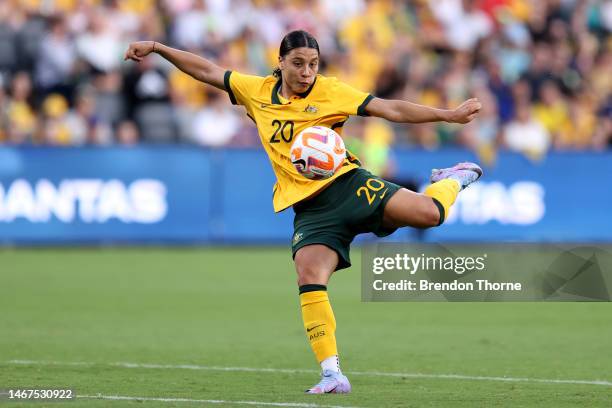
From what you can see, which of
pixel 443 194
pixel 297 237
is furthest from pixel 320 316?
pixel 443 194

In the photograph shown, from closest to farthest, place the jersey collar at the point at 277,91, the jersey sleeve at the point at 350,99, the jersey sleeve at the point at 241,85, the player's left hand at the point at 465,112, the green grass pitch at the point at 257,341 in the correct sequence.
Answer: the player's left hand at the point at 465,112, the green grass pitch at the point at 257,341, the jersey sleeve at the point at 350,99, the jersey collar at the point at 277,91, the jersey sleeve at the point at 241,85

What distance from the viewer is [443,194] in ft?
28.1

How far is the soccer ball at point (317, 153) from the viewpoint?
821 centimetres

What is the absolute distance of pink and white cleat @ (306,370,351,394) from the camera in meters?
8.06

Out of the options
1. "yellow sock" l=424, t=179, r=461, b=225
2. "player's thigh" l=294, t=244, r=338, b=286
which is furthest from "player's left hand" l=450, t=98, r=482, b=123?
"player's thigh" l=294, t=244, r=338, b=286

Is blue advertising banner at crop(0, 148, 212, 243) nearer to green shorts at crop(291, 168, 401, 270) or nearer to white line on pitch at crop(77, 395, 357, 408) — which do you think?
green shorts at crop(291, 168, 401, 270)

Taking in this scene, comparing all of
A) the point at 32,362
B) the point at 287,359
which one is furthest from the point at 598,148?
the point at 32,362

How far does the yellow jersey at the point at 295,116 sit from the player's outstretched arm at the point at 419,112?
128 mm

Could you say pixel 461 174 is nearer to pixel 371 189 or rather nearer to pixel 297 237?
pixel 371 189

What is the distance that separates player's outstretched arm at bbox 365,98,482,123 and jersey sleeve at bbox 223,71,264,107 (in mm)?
866

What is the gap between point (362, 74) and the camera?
23344 millimetres

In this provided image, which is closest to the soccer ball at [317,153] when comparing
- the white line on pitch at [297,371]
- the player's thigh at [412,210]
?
the player's thigh at [412,210]

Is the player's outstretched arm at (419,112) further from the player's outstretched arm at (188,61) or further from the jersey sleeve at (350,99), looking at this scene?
the player's outstretched arm at (188,61)

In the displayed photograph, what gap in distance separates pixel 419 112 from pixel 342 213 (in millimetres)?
850
